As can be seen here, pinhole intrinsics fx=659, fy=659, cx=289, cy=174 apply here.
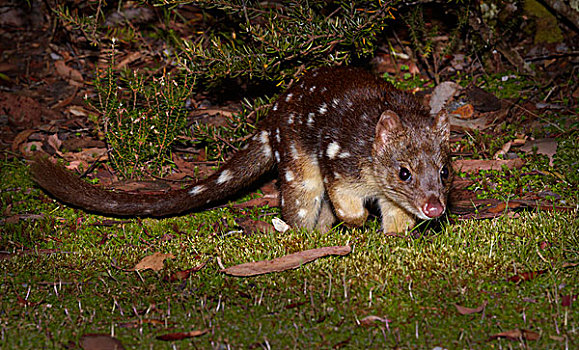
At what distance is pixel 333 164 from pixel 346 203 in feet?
1.08

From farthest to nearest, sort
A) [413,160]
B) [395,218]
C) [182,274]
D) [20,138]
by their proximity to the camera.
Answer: [20,138], [395,218], [413,160], [182,274]

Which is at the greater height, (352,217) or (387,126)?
A: (387,126)

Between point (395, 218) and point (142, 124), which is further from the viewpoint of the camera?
point (142, 124)

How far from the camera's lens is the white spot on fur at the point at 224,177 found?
559cm

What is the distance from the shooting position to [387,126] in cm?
488

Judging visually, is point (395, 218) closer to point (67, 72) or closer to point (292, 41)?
point (292, 41)

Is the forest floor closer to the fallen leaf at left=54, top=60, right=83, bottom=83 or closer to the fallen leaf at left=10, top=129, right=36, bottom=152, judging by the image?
the fallen leaf at left=10, top=129, right=36, bottom=152

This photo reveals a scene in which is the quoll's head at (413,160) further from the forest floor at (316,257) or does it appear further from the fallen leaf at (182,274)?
the fallen leaf at (182,274)

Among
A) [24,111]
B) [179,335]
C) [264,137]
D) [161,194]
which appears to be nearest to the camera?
[179,335]

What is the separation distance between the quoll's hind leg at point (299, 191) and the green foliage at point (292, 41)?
112cm

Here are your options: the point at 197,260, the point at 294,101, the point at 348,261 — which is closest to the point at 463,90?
the point at 294,101

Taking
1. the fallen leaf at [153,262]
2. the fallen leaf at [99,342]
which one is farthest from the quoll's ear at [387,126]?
the fallen leaf at [99,342]

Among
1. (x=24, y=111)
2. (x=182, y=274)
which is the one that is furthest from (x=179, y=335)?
(x=24, y=111)

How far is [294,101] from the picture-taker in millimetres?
5617
